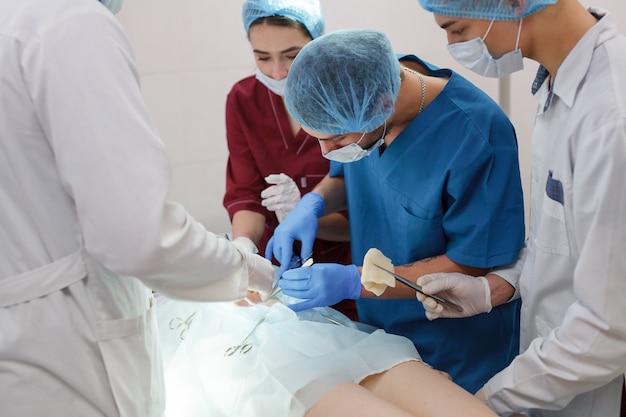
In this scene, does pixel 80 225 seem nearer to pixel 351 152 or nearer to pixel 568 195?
pixel 351 152

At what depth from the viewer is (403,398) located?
1500 millimetres

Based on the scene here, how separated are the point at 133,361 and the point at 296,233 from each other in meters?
0.80

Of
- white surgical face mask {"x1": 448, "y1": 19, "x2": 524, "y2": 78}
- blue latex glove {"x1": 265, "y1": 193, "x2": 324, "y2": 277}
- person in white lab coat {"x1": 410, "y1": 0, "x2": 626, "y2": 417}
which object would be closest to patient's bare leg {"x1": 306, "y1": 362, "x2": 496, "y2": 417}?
person in white lab coat {"x1": 410, "y1": 0, "x2": 626, "y2": 417}

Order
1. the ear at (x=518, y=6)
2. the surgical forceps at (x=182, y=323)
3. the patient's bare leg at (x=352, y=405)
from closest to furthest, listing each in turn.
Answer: the ear at (x=518, y=6) → the patient's bare leg at (x=352, y=405) → the surgical forceps at (x=182, y=323)

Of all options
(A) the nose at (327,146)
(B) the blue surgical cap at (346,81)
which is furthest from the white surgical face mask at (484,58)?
(A) the nose at (327,146)

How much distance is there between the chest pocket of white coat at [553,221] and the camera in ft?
4.45

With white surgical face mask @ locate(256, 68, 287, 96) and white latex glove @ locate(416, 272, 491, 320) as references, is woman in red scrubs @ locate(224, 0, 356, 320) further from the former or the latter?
white latex glove @ locate(416, 272, 491, 320)

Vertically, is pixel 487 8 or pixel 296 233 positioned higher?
pixel 487 8

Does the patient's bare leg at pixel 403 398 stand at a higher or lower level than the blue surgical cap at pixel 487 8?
lower

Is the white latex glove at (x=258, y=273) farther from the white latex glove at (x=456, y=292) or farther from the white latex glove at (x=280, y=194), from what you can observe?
the white latex glove at (x=280, y=194)

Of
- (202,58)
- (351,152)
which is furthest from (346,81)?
(202,58)

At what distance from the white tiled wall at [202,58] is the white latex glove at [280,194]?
2.92 feet

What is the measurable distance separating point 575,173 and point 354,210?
2.77ft

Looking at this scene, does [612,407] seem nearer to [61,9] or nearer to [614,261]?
[614,261]
